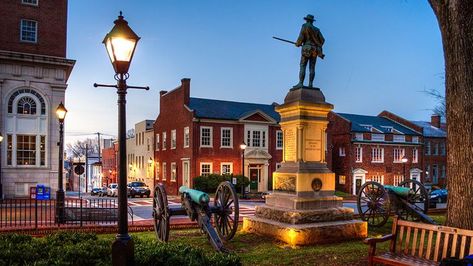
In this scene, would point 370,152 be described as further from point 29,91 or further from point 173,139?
point 29,91

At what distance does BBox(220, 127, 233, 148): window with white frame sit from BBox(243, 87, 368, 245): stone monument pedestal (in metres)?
25.1

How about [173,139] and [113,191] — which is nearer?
[173,139]

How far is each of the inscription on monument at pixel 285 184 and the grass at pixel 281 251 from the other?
1517 millimetres

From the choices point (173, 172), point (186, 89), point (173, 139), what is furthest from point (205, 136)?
point (173, 172)

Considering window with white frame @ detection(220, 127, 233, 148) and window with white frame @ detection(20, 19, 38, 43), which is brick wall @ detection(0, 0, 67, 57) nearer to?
window with white frame @ detection(20, 19, 38, 43)

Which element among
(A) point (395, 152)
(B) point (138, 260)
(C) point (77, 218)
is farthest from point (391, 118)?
(B) point (138, 260)

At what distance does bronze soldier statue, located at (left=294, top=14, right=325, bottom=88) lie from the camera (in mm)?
12211

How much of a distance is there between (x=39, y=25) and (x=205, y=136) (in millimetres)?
15569

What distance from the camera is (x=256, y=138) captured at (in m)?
39.2

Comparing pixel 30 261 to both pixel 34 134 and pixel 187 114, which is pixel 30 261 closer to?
pixel 34 134

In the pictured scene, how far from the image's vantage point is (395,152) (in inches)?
1863

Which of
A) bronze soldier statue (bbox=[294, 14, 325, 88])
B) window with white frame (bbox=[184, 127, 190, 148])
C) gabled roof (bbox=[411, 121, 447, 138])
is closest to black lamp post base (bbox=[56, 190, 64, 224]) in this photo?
bronze soldier statue (bbox=[294, 14, 325, 88])

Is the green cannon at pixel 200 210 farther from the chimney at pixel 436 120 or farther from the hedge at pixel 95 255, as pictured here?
the chimney at pixel 436 120

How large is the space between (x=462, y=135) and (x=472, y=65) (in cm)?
126
